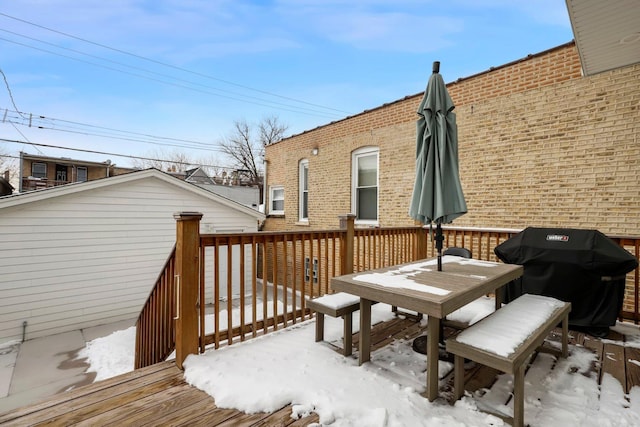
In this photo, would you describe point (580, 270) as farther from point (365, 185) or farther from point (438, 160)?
point (365, 185)

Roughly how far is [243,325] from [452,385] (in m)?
1.83

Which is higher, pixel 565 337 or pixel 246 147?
pixel 246 147

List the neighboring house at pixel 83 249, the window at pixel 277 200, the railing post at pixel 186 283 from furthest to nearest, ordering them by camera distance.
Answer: the window at pixel 277 200, the neighboring house at pixel 83 249, the railing post at pixel 186 283

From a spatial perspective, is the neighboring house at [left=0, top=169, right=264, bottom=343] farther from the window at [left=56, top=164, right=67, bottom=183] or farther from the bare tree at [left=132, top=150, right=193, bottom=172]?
the bare tree at [left=132, top=150, right=193, bottom=172]

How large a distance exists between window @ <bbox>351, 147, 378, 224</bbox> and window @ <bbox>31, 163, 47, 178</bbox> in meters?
24.0

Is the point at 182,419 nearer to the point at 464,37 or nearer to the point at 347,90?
the point at 464,37

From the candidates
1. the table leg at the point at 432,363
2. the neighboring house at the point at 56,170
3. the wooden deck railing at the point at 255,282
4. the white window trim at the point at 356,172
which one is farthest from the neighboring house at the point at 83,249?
the neighboring house at the point at 56,170

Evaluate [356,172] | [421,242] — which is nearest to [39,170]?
[356,172]

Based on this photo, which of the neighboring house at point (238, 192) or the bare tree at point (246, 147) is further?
the bare tree at point (246, 147)

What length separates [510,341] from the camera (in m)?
1.70

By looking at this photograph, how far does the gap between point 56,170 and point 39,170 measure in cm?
88

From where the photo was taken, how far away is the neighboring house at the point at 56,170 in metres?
18.4

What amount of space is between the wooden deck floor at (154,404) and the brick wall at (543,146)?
8.60 feet

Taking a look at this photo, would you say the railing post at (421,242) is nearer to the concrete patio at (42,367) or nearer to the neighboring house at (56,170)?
the concrete patio at (42,367)
